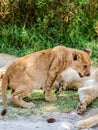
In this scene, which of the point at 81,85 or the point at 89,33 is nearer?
the point at 81,85

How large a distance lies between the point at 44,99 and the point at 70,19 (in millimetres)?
3235

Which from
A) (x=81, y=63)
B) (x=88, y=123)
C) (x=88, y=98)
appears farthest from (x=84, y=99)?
(x=88, y=123)

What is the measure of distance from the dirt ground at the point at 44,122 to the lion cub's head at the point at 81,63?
483mm

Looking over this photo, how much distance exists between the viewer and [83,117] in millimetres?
4895

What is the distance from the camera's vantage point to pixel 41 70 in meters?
5.23

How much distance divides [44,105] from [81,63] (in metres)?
0.62

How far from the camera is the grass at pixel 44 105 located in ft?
16.0

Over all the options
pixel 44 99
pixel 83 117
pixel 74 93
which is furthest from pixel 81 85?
pixel 83 117

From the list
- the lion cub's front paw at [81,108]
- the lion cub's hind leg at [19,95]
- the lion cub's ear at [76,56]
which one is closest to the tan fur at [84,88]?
the lion cub's front paw at [81,108]

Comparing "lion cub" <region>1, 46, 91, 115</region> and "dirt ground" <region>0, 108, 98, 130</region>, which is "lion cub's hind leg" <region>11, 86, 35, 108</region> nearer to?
"lion cub" <region>1, 46, 91, 115</region>

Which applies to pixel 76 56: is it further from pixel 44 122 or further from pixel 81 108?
pixel 44 122

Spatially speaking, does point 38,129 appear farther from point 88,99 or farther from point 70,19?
point 70,19

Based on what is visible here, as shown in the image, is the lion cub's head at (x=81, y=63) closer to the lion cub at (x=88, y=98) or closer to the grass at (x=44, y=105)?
the lion cub at (x=88, y=98)

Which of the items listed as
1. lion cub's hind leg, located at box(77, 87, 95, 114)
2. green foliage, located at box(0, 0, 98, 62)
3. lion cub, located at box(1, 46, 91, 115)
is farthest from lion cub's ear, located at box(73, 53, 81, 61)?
green foliage, located at box(0, 0, 98, 62)
